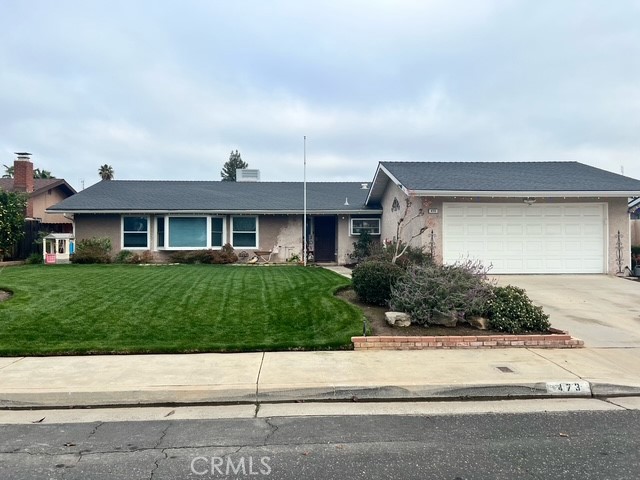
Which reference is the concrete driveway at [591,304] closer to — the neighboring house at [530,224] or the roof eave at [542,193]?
the neighboring house at [530,224]

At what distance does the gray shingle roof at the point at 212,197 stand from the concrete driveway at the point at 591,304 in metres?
8.69

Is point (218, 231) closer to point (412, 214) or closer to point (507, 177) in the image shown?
point (412, 214)

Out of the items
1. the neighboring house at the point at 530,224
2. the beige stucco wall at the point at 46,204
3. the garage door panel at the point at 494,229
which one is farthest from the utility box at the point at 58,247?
the garage door panel at the point at 494,229

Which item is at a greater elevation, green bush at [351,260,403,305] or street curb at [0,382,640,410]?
green bush at [351,260,403,305]

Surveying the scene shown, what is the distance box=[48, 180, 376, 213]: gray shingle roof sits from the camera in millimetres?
19672

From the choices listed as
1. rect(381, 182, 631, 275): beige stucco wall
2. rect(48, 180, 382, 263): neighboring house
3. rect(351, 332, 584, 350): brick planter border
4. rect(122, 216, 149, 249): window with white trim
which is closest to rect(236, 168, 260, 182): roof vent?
rect(48, 180, 382, 263): neighboring house

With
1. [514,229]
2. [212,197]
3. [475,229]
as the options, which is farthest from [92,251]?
[514,229]

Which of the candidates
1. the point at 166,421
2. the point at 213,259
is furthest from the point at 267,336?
the point at 213,259

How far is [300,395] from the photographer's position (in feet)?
18.4

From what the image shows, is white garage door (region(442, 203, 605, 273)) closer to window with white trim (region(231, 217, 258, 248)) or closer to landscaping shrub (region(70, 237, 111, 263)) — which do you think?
window with white trim (region(231, 217, 258, 248))

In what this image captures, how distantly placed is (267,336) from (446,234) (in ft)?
27.5

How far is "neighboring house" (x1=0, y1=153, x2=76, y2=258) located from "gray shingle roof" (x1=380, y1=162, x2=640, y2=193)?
52.4 ft

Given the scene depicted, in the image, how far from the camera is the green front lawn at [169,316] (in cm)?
758

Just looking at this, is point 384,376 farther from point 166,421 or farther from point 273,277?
point 273,277
